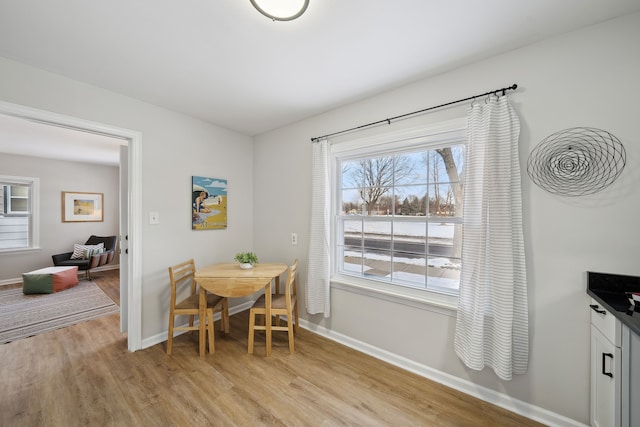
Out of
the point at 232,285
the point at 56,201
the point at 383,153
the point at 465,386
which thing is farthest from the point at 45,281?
the point at 465,386

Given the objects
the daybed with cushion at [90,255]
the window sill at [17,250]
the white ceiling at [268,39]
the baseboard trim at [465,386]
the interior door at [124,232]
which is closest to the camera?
the white ceiling at [268,39]

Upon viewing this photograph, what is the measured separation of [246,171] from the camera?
10.6ft

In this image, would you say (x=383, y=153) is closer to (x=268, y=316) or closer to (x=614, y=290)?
(x=614, y=290)

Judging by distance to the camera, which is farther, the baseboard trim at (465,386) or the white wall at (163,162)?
the white wall at (163,162)

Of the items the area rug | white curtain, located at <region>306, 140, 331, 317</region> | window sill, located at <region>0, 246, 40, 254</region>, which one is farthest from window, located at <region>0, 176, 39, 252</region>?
white curtain, located at <region>306, 140, 331, 317</region>

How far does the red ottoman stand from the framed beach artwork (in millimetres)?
3139

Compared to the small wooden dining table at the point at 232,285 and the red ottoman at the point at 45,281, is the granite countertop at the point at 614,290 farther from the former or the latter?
the red ottoman at the point at 45,281

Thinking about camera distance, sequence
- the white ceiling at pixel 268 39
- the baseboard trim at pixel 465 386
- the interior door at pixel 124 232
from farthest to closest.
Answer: the interior door at pixel 124 232 < the baseboard trim at pixel 465 386 < the white ceiling at pixel 268 39

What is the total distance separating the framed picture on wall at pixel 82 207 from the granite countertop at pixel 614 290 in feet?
25.4

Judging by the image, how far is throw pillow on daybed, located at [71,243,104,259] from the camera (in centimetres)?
473

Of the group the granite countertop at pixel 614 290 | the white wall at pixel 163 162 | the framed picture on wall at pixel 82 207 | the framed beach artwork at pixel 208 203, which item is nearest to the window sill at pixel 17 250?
the framed picture on wall at pixel 82 207

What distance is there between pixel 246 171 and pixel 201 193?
2.29 feet

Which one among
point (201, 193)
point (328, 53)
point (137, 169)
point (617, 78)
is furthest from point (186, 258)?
point (617, 78)

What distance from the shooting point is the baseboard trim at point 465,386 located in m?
1.47
